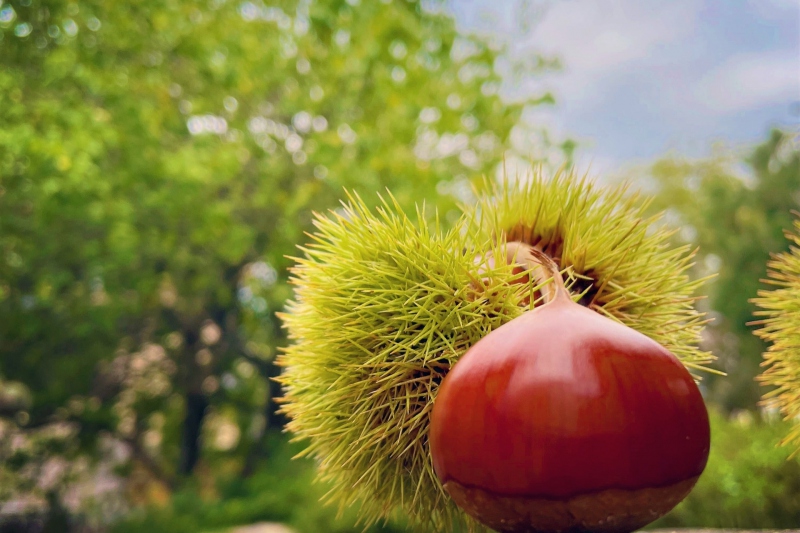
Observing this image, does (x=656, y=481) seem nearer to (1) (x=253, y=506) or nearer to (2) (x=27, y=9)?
(2) (x=27, y=9)

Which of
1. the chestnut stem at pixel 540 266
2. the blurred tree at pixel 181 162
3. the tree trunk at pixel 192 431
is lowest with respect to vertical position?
the chestnut stem at pixel 540 266

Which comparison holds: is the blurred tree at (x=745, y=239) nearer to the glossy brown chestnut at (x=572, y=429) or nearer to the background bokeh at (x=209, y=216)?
the background bokeh at (x=209, y=216)

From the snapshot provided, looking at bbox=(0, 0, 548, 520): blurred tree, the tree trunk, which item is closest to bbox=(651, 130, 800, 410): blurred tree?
bbox=(0, 0, 548, 520): blurred tree

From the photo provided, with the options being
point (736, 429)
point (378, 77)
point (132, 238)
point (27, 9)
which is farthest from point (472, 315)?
point (132, 238)

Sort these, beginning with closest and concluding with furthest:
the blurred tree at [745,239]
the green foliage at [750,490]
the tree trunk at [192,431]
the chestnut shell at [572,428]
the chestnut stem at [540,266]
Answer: the chestnut shell at [572,428] → the chestnut stem at [540,266] → the green foliage at [750,490] → the blurred tree at [745,239] → the tree trunk at [192,431]

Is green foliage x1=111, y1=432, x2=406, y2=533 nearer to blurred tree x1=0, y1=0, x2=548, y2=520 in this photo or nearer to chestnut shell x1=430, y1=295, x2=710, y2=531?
blurred tree x1=0, y1=0, x2=548, y2=520

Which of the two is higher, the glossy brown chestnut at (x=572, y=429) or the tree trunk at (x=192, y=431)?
the tree trunk at (x=192, y=431)

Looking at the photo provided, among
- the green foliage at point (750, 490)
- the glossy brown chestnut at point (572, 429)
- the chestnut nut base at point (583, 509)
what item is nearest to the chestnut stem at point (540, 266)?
the glossy brown chestnut at point (572, 429)
